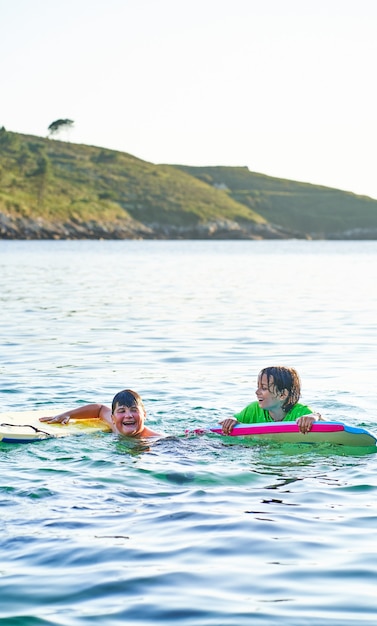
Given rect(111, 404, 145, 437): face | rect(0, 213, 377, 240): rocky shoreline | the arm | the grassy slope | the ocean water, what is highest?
the grassy slope

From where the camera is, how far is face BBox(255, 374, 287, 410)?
1063cm

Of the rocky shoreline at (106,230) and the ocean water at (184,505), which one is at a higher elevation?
the rocky shoreline at (106,230)

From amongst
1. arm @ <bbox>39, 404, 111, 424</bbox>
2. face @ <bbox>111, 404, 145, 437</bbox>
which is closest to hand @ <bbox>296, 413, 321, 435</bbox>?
face @ <bbox>111, 404, 145, 437</bbox>

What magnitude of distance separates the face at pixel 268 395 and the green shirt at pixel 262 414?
0.17 m

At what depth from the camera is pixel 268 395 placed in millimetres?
10766

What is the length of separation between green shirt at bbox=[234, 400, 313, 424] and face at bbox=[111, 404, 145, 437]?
1084mm

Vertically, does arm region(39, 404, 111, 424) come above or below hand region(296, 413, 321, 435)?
below

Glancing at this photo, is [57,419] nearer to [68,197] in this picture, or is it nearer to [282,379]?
[282,379]

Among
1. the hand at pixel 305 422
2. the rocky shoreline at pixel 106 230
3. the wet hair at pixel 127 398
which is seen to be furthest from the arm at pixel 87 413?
the rocky shoreline at pixel 106 230

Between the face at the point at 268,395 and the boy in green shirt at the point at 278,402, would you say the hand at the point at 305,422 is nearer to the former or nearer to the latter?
the boy in green shirt at the point at 278,402

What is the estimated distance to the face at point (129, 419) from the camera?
11.1 meters

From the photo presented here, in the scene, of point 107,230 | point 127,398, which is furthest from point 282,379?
point 107,230

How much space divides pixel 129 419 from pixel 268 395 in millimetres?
1490

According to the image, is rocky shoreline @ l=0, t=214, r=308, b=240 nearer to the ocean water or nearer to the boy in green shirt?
the ocean water
